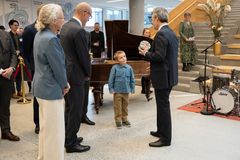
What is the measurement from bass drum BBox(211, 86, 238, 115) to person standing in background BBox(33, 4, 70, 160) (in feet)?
9.89

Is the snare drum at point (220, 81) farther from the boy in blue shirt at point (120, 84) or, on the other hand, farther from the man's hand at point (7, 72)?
the man's hand at point (7, 72)

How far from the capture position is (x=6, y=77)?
3.36 metres

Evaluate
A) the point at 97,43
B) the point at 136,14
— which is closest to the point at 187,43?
the point at 97,43

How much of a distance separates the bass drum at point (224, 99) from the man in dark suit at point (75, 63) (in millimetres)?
2495

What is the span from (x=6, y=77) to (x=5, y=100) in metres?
0.33

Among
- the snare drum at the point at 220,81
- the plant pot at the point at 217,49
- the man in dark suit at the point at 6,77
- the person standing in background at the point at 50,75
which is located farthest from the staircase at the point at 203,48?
the person standing in background at the point at 50,75

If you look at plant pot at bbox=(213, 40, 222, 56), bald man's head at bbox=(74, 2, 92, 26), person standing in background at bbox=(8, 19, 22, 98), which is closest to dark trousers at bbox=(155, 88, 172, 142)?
bald man's head at bbox=(74, 2, 92, 26)

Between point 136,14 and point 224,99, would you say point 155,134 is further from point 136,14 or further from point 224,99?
point 136,14

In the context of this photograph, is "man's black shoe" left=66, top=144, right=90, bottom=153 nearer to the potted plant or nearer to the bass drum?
the bass drum

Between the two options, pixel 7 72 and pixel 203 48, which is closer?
pixel 7 72

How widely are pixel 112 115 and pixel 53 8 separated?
2649 mm

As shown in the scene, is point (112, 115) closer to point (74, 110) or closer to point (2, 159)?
point (74, 110)

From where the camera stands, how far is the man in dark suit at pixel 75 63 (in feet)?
9.64

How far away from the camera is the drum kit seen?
4492 mm
